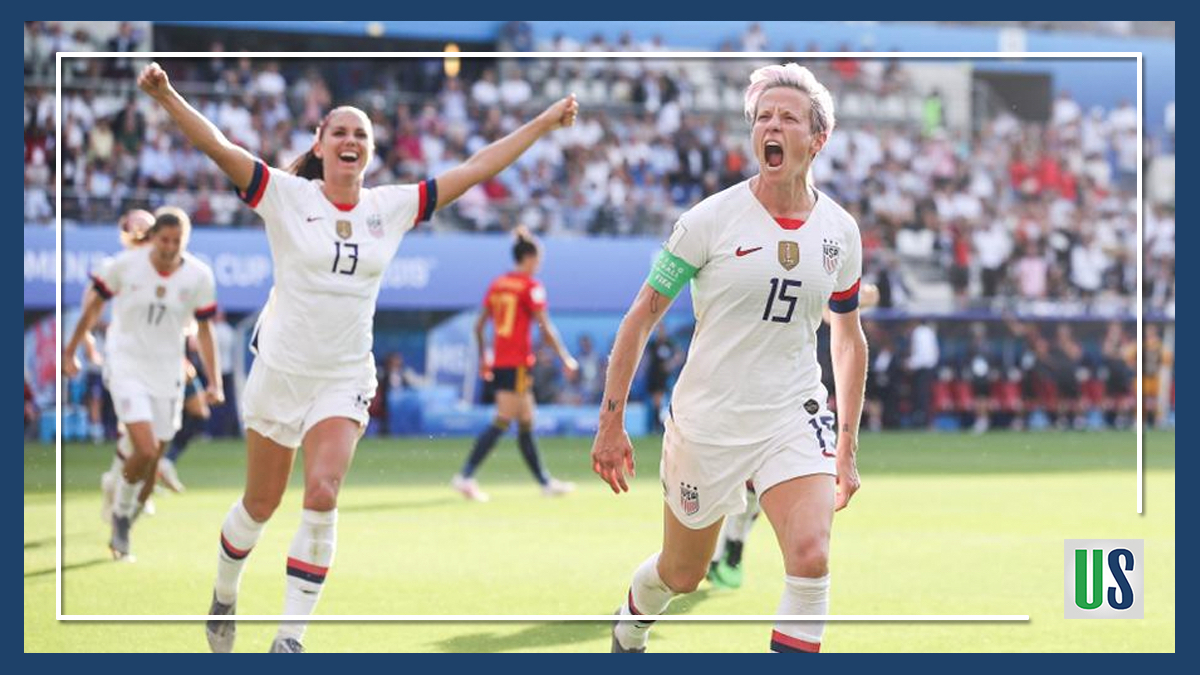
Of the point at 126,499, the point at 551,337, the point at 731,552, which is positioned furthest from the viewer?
the point at 551,337

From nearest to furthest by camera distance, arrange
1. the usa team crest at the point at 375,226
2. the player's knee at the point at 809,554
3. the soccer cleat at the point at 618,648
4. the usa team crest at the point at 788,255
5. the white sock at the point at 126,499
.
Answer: the player's knee at the point at 809,554 < the usa team crest at the point at 788,255 < the soccer cleat at the point at 618,648 < the usa team crest at the point at 375,226 < the white sock at the point at 126,499

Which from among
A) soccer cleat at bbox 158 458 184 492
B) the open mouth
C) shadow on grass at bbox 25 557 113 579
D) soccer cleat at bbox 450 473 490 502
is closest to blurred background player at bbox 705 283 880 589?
the open mouth

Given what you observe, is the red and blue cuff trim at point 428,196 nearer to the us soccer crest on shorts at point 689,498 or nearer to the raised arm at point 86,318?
the us soccer crest on shorts at point 689,498

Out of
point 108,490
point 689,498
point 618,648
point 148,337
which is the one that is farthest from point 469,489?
point 689,498

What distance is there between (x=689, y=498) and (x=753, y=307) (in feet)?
2.63

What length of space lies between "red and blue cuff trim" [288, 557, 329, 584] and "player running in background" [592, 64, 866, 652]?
1608 millimetres

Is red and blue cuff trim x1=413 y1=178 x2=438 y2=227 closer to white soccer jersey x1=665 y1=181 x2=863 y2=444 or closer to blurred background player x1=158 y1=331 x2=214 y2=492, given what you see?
white soccer jersey x1=665 y1=181 x2=863 y2=444

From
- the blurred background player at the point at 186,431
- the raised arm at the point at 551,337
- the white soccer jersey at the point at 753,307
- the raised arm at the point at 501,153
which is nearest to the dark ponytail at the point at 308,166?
the raised arm at the point at 501,153

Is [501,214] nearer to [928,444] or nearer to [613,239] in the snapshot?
[613,239]

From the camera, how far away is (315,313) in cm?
830

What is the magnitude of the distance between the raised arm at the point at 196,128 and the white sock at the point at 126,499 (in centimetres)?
406

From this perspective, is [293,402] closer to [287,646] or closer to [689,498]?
[287,646]

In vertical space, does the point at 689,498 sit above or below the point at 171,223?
below

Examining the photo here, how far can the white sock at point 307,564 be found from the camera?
26.1 feet
